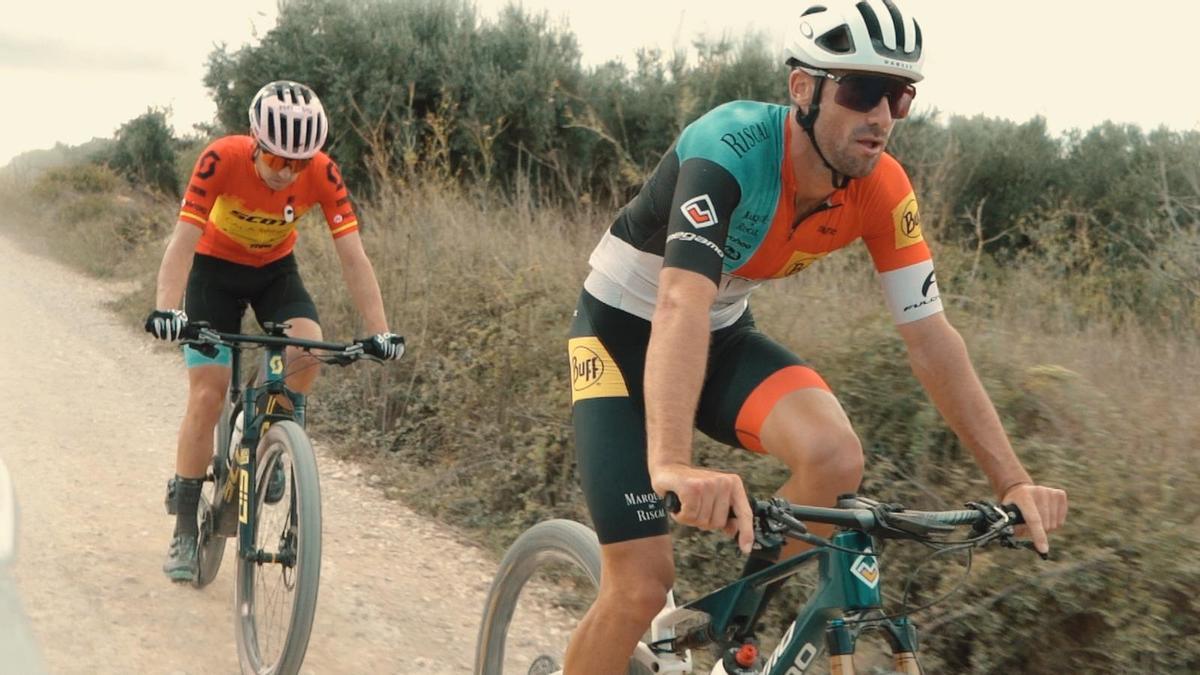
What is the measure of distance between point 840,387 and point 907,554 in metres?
0.97

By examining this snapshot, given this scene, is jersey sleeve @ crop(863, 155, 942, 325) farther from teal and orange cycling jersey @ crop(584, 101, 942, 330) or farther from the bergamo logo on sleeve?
the bergamo logo on sleeve

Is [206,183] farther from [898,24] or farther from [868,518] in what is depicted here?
[868,518]

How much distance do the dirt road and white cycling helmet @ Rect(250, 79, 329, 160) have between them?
1.98m

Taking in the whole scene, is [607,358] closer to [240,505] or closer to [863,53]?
[863,53]

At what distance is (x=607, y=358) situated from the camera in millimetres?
3152

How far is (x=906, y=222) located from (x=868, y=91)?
53 centimetres

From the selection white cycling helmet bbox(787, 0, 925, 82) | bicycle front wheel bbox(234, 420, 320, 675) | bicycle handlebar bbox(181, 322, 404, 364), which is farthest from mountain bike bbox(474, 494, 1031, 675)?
bicycle handlebar bbox(181, 322, 404, 364)

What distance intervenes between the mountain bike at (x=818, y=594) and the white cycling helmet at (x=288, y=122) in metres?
2.37

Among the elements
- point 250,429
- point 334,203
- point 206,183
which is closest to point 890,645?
point 250,429

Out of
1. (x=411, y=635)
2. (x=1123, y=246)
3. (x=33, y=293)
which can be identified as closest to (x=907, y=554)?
(x=411, y=635)

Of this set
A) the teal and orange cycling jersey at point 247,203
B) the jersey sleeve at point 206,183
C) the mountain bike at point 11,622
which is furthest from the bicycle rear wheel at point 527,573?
the jersey sleeve at point 206,183

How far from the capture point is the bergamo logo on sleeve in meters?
2.67

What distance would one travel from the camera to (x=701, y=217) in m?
2.67

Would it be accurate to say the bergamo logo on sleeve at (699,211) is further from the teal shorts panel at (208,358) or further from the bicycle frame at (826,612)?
the teal shorts panel at (208,358)
